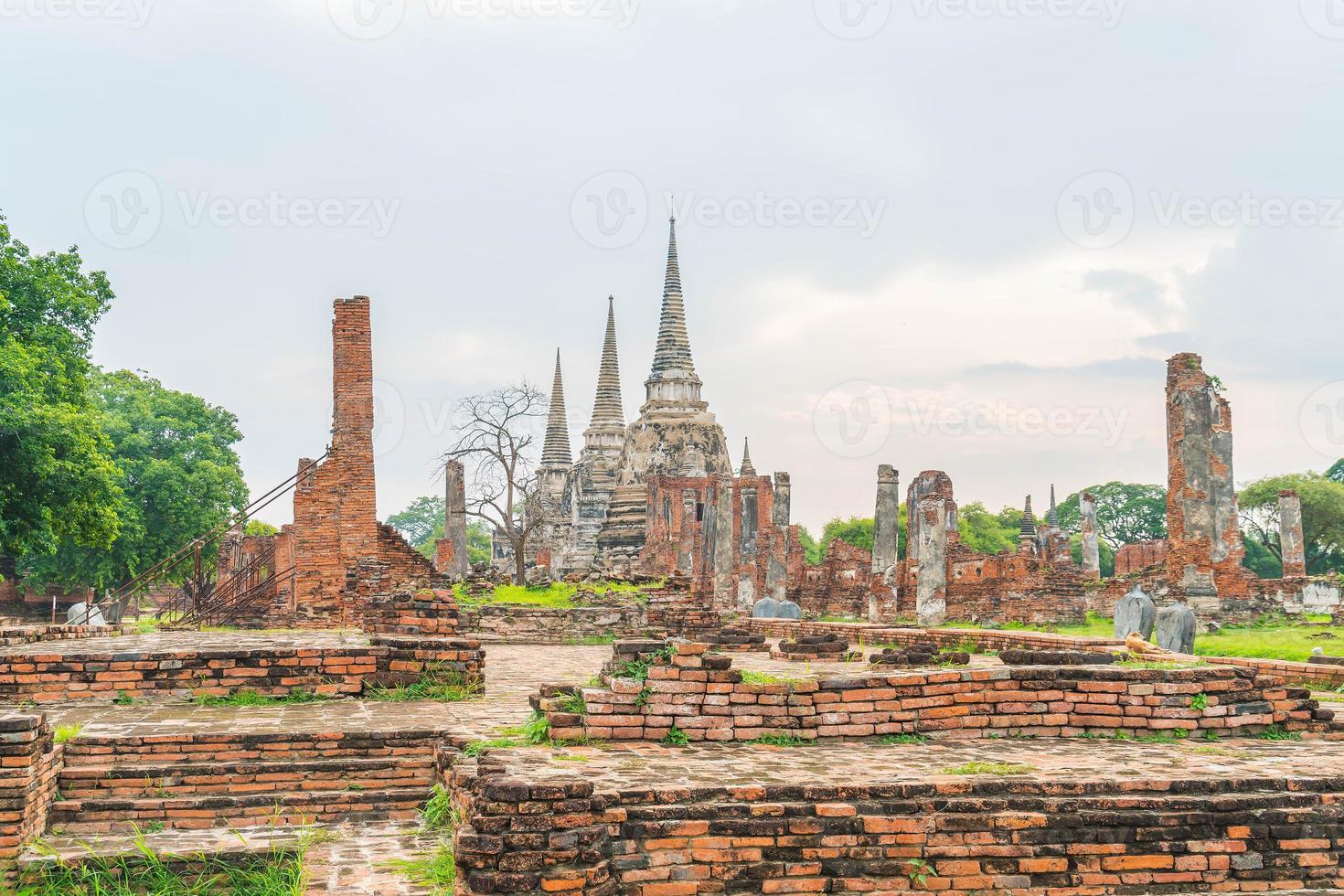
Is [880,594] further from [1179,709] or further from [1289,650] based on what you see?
[1179,709]

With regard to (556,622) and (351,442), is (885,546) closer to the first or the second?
(556,622)

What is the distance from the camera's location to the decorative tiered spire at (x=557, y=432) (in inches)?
2825

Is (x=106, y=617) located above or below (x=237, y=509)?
below

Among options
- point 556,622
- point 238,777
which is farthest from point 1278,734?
point 556,622

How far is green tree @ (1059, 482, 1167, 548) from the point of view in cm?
5725

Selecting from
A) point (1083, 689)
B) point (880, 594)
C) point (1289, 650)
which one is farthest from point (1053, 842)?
point (880, 594)

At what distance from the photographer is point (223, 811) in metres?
6.16

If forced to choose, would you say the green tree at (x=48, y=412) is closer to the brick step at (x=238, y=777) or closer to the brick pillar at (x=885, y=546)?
the brick step at (x=238, y=777)

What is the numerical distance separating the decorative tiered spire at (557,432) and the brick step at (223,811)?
65136 mm

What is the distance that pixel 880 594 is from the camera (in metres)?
26.3

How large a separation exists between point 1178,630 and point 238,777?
9.52 metres

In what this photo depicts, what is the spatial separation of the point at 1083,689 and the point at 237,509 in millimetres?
31924

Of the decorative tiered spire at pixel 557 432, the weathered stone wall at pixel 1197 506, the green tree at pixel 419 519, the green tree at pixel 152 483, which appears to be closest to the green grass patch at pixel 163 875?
the weathered stone wall at pixel 1197 506

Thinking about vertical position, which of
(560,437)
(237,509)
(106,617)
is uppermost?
(560,437)
